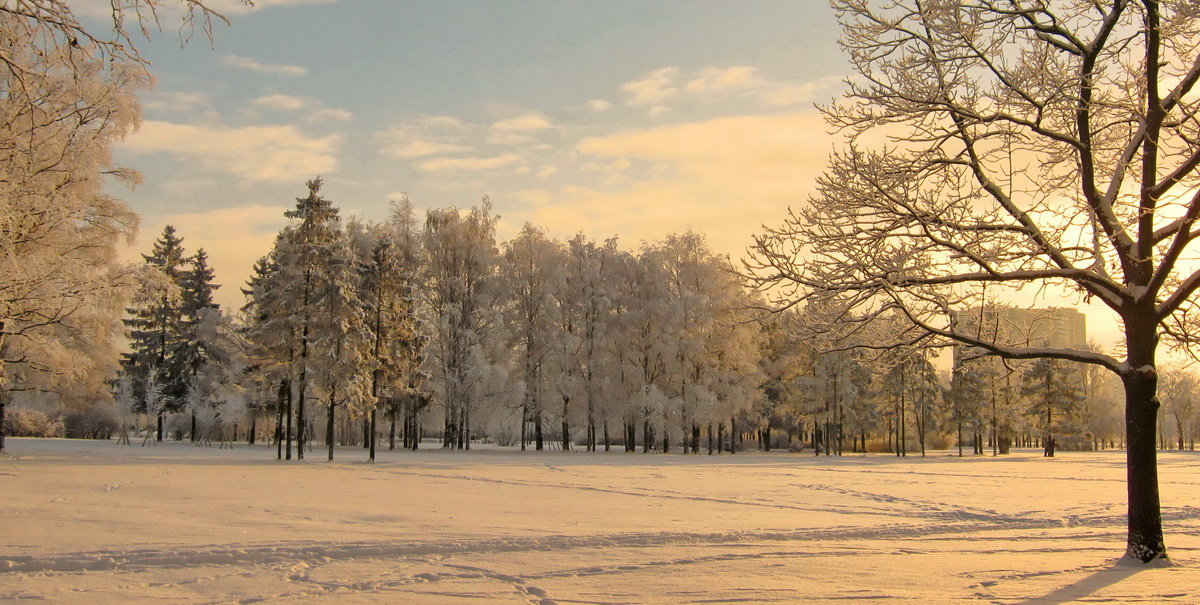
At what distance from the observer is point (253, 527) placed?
12.9m

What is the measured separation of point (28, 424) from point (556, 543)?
75.3 m

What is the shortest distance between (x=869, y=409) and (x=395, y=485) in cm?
5344

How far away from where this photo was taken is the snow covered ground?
27.6 ft

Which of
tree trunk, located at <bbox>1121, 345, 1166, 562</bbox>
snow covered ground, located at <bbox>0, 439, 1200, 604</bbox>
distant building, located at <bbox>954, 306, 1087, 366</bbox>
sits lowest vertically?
snow covered ground, located at <bbox>0, 439, 1200, 604</bbox>

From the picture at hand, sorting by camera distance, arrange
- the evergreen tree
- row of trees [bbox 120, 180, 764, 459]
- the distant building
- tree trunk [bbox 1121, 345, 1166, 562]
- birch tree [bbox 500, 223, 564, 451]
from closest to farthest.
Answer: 1. tree trunk [bbox 1121, 345, 1166, 562]
2. the distant building
3. row of trees [bbox 120, 180, 764, 459]
4. birch tree [bbox 500, 223, 564, 451]
5. the evergreen tree

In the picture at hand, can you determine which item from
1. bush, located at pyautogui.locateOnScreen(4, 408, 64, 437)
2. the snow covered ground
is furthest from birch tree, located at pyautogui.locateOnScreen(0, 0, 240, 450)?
bush, located at pyautogui.locateOnScreen(4, 408, 64, 437)

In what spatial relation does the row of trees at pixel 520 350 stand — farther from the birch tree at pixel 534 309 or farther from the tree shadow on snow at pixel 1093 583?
the tree shadow on snow at pixel 1093 583

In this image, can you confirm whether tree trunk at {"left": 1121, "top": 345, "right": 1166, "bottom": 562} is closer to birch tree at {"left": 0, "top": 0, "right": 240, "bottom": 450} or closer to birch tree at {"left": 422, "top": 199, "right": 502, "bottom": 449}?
birch tree at {"left": 0, "top": 0, "right": 240, "bottom": 450}

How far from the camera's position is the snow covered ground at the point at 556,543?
841 cm

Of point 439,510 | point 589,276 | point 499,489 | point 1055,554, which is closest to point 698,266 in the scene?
point 589,276

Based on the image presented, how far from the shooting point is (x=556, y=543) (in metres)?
11.9

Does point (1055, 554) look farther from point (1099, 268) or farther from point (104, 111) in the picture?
point (104, 111)

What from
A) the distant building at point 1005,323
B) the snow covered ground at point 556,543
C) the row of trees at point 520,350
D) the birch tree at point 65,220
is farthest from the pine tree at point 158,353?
the distant building at point 1005,323

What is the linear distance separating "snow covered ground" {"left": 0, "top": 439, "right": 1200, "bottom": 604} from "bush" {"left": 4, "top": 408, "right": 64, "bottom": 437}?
5547cm
